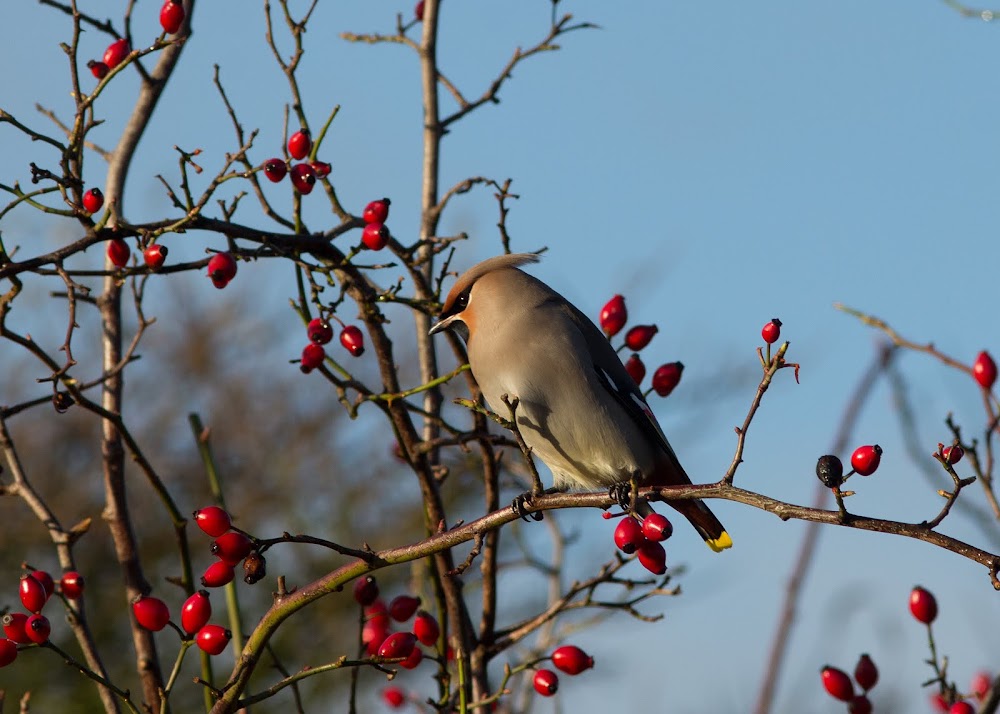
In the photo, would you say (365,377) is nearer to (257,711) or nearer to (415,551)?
(257,711)

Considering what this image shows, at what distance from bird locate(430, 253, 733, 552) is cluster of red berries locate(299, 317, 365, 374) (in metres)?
0.44

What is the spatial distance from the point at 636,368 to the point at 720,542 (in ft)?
1.97

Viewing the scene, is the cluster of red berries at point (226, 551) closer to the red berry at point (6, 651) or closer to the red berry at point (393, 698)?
the red berry at point (6, 651)

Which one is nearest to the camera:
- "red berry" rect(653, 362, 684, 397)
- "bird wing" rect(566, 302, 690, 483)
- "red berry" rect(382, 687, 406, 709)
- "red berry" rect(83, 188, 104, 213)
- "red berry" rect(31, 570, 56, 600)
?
"red berry" rect(31, 570, 56, 600)

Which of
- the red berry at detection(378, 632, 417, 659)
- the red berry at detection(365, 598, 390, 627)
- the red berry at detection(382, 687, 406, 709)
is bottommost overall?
the red berry at detection(378, 632, 417, 659)

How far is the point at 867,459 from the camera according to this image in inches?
65.6

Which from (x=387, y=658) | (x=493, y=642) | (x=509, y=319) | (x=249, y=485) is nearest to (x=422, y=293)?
(x=509, y=319)

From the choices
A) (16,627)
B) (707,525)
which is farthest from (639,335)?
(16,627)

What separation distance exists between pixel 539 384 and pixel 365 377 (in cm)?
613

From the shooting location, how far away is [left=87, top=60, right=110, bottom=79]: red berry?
8.25 feet

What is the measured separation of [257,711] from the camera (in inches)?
301

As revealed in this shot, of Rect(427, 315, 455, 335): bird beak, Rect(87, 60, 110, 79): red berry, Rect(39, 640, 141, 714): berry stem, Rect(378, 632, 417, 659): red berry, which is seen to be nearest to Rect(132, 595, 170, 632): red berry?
Rect(39, 640, 141, 714): berry stem

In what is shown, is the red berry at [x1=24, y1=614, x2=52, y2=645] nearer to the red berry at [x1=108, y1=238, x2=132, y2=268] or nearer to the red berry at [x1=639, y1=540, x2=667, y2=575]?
the red berry at [x1=108, y1=238, x2=132, y2=268]

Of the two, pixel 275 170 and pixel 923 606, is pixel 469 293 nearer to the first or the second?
pixel 275 170
